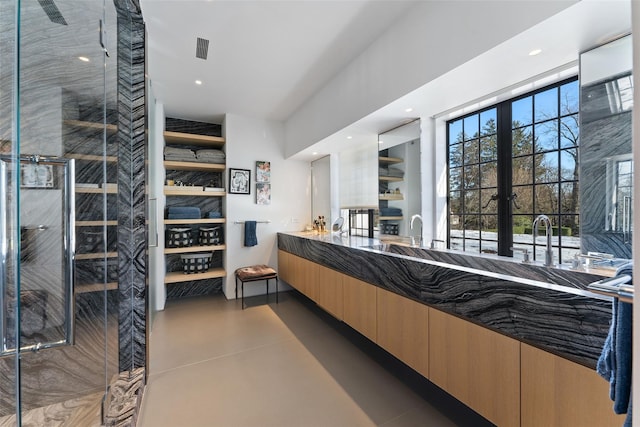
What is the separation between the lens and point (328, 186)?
4227mm

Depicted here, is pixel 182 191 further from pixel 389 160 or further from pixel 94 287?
pixel 389 160

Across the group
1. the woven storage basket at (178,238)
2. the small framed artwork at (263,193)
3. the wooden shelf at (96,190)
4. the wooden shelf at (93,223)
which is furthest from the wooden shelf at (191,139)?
the wooden shelf at (93,223)

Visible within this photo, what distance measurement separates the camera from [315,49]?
2373mm

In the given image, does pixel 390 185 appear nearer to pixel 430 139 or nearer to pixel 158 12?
pixel 430 139

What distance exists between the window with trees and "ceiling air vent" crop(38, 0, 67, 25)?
2.91 m

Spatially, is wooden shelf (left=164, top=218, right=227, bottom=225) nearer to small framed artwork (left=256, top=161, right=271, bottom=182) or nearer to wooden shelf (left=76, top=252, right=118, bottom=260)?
small framed artwork (left=256, top=161, right=271, bottom=182)

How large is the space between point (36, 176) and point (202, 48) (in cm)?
179

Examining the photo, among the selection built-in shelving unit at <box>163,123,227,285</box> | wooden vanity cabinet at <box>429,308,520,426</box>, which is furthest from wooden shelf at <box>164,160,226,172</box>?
wooden vanity cabinet at <box>429,308,520,426</box>

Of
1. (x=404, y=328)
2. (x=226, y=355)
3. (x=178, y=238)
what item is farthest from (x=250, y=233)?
(x=404, y=328)

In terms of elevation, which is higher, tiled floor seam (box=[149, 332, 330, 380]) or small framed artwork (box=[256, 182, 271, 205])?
small framed artwork (box=[256, 182, 271, 205])

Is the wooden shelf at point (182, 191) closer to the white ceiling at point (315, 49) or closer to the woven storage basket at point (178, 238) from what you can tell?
the woven storage basket at point (178, 238)

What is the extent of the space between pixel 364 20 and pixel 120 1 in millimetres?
1756

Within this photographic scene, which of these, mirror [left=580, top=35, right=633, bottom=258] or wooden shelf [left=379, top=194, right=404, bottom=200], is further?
wooden shelf [left=379, top=194, right=404, bottom=200]

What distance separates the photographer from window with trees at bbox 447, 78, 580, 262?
1801 millimetres
